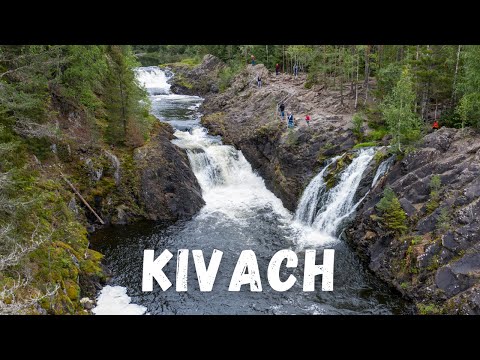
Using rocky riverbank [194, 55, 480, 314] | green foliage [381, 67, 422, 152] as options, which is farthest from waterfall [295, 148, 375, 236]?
green foliage [381, 67, 422, 152]

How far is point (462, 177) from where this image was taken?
19.3 metres

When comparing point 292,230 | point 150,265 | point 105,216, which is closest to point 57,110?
point 105,216

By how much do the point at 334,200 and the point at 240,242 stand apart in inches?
268

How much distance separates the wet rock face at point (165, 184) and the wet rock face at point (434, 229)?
464 inches

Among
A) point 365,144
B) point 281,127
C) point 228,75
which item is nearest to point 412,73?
point 365,144

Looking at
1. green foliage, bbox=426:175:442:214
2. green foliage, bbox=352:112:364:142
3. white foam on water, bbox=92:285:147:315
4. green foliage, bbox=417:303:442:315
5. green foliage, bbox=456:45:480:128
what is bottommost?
white foam on water, bbox=92:285:147:315

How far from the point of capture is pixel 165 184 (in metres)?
28.9

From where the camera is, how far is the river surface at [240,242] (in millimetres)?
18594

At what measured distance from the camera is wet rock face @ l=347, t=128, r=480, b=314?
656 inches

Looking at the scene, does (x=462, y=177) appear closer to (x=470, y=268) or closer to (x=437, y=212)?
(x=437, y=212)

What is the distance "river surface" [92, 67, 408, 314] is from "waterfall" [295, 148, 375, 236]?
66 millimetres

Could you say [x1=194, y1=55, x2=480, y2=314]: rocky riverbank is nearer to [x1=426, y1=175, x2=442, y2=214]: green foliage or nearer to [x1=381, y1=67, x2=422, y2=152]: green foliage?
[x1=426, y1=175, x2=442, y2=214]: green foliage

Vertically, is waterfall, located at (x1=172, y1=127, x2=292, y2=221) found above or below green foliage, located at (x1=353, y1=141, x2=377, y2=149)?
below
